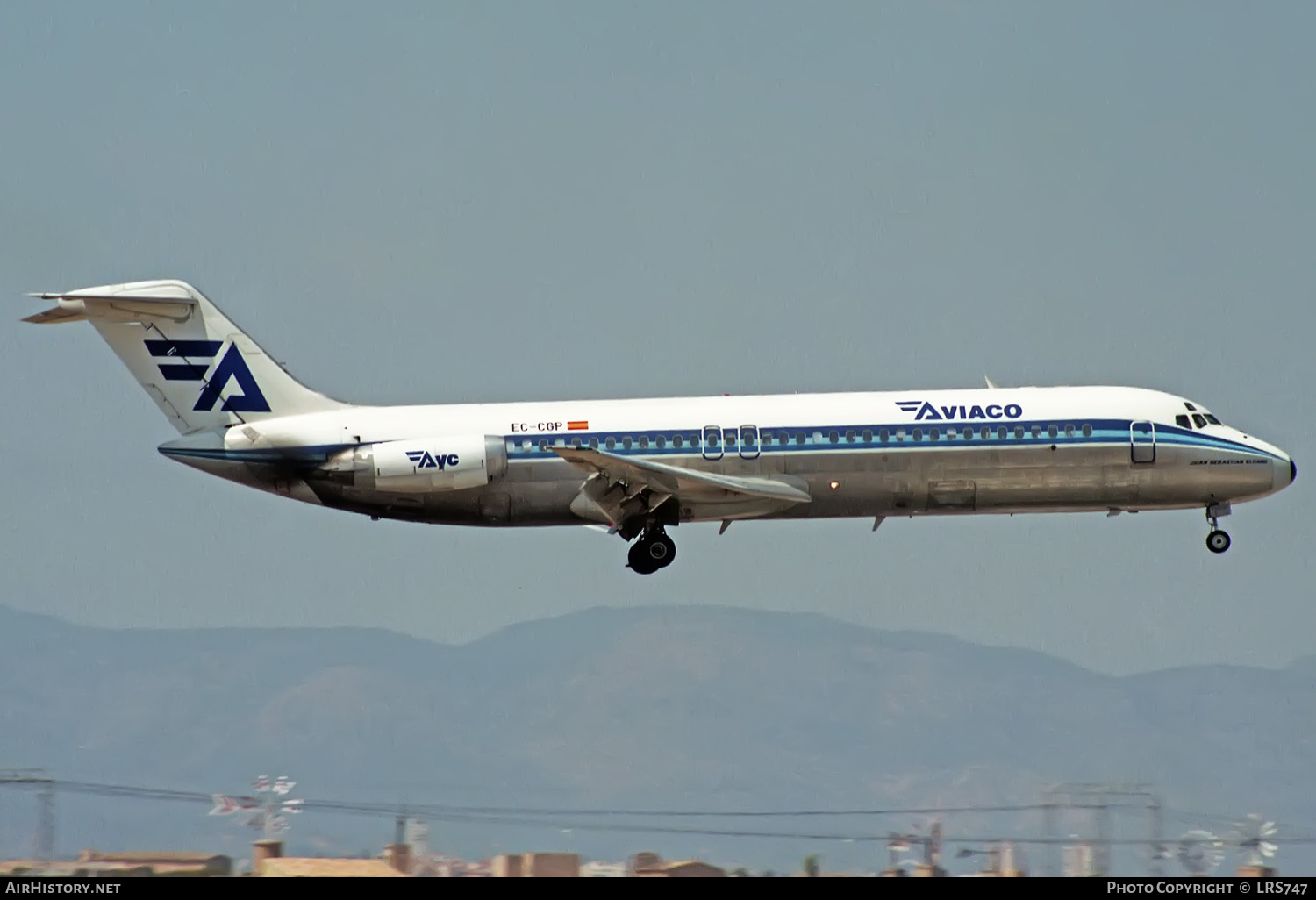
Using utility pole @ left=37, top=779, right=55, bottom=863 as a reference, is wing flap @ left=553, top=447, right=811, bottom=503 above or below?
above

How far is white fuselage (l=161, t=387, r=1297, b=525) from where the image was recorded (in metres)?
42.0

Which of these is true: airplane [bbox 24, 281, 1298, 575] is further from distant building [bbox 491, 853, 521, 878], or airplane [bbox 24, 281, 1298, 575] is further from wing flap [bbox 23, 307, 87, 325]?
distant building [bbox 491, 853, 521, 878]

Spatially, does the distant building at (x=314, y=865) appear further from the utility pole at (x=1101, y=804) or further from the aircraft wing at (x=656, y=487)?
the utility pole at (x=1101, y=804)

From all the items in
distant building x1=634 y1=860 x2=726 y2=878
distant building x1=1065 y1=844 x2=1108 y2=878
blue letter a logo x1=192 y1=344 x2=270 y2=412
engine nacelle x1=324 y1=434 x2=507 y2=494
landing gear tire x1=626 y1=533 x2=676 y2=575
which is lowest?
distant building x1=634 y1=860 x2=726 y2=878

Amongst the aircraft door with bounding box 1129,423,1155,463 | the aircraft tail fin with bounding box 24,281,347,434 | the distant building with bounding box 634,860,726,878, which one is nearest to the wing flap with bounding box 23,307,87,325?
the aircraft tail fin with bounding box 24,281,347,434

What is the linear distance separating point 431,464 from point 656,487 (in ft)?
15.5

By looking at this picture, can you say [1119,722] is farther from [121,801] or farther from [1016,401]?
[1016,401]

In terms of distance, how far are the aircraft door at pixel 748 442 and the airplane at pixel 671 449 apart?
6 cm

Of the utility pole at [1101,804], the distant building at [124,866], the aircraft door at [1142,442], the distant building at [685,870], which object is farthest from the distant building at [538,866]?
the aircraft door at [1142,442]

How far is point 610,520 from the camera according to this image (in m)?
43.1

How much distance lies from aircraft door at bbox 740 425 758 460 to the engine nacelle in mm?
5008

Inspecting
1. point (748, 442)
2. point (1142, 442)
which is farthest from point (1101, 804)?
point (748, 442)

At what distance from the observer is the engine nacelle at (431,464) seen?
41500mm

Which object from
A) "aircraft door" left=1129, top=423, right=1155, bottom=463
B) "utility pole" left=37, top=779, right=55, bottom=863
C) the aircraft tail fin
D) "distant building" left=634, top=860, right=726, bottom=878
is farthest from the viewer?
"utility pole" left=37, top=779, right=55, bottom=863
